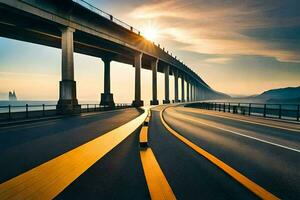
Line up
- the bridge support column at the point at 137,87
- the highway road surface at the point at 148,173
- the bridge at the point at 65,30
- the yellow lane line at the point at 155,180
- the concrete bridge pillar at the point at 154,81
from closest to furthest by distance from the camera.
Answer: the yellow lane line at the point at 155,180
the highway road surface at the point at 148,173
the bridge at the point at 65,30
the bridge support column at the point at 137,87
the concrete bridge pillar at the point at 154,81

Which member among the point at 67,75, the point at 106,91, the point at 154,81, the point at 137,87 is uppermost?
the point at 154,81

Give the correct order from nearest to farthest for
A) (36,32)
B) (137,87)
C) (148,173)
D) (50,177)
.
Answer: (50,177) → (148,173) → (36,32) → (137,87)

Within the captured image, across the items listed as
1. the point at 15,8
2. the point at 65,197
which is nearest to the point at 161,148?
the point at 65,197

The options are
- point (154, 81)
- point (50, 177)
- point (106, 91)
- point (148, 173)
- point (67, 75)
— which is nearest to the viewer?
point (50, 177)

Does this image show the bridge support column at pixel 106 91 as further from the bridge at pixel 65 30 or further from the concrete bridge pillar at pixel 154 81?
the concrete bridge pillar at pixel 154 81

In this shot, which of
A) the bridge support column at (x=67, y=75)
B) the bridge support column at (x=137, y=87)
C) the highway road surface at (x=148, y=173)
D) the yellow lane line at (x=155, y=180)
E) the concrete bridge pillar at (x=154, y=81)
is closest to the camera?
the yellow lane line at (x=155, y=180)

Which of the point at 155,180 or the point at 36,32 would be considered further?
the point at 36,32

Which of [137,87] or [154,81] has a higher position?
[154,81]

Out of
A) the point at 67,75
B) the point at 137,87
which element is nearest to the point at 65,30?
the point at 67,75

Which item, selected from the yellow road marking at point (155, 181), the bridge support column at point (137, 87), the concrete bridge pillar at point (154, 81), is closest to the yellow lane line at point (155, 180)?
the yellow road marking at point (155, 181)

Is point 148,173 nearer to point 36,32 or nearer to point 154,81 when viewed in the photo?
point 36,32

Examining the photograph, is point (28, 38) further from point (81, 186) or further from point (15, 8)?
point (81, 186)

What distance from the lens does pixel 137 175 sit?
→ 421 centimetres

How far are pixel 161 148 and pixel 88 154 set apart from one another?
192cm
